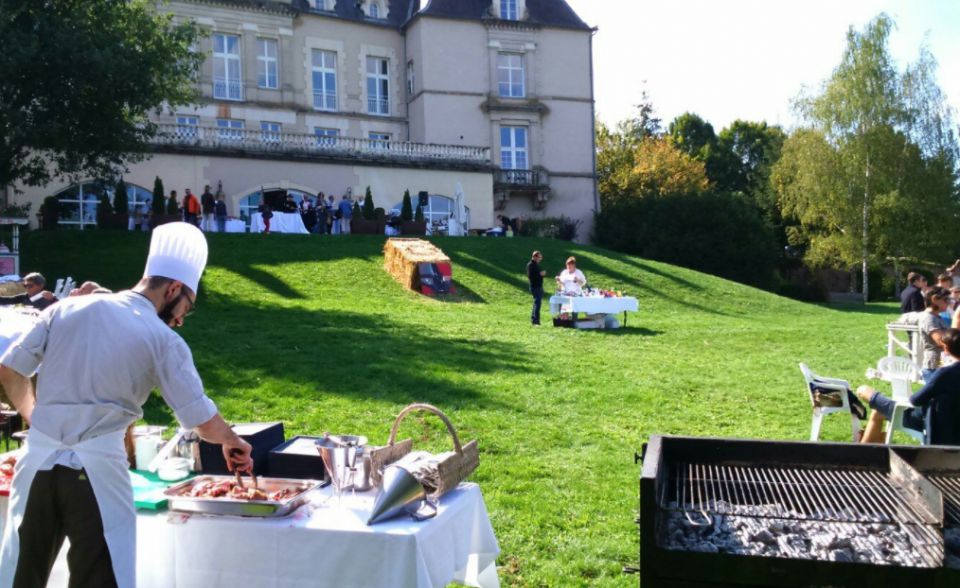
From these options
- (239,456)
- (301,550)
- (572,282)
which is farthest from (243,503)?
(572,282)

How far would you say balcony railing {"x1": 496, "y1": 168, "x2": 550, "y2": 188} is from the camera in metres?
43.8

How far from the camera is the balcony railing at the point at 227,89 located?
40031mm

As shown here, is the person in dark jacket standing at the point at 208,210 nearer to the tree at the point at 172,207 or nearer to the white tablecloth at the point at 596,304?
the tree at the point at 172,207

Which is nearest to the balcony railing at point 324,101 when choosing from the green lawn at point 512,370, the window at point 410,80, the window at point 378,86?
the window at point 378,86

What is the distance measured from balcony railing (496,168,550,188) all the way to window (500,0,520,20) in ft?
26.6

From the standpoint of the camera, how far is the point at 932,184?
137 ft

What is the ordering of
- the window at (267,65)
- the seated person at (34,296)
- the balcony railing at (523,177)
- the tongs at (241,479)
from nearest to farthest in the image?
the tongs at (241,479)
the seated person at (34,296)
the window at (267,65)
the balcony railing at (523,177)

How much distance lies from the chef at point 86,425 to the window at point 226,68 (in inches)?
1538

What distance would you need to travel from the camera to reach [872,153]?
41719 mm

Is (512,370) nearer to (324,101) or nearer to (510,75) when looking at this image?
(324,101)

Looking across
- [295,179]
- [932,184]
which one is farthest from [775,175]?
[295,179]

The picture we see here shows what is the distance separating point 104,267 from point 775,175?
35.3 metres

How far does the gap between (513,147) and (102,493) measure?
1688 inches

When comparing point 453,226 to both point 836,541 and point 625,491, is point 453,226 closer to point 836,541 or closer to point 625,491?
point 625,491
